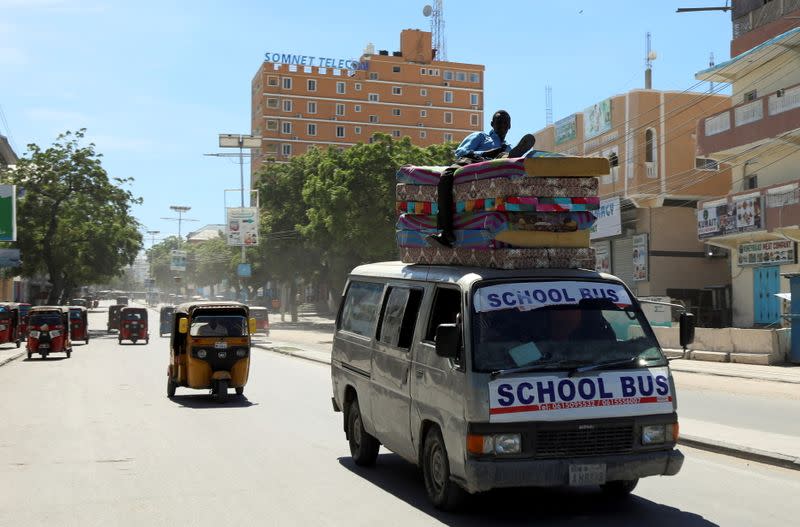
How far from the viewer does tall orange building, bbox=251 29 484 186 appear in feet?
429

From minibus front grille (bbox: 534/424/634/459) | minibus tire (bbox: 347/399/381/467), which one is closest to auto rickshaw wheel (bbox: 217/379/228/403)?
minibus tire (bbox: 347/399/381/467)

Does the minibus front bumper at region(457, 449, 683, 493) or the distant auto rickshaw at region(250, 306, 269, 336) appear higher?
the minibus front bumper at region(457, 449, 683, 493)

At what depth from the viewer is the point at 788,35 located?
32406 mm

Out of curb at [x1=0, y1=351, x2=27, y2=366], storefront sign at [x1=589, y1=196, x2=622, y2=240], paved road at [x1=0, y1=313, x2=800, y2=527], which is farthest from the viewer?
storefront sign at [x1=589, y1=196, x2=622, y2=240]

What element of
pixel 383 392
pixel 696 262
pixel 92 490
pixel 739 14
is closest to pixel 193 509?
pixel 92 490

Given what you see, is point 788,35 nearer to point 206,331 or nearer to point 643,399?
point 206,331

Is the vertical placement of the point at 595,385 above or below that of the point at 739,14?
below

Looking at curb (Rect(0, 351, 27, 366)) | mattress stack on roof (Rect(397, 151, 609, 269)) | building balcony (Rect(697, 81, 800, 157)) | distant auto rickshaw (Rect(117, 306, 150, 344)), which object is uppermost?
building balcony (Rect(697, 81, 800, 157))

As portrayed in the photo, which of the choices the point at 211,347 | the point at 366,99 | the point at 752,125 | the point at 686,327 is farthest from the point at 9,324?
the point at 366,99

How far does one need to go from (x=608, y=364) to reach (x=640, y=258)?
128ft

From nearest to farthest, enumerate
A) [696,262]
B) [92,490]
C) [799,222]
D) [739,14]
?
[92,490] → [799,222] → [739,14] → [696,262]

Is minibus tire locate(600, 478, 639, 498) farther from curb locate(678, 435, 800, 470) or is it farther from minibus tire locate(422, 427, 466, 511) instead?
curb locate(678, 435, 800, 470)

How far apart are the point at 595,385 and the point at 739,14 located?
3509 centimetres

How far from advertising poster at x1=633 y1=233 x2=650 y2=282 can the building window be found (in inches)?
151
